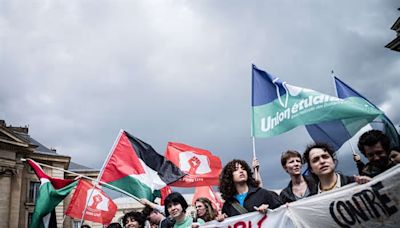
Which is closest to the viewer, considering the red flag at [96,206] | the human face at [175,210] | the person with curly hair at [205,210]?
the human face at [175,210]

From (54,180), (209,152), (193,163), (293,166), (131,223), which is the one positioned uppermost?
(209,152)

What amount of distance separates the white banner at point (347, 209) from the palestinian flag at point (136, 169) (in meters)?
4.20

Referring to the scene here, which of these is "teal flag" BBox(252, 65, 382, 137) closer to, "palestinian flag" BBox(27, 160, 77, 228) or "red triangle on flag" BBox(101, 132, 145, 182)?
"red triangle on flag" BBox(101, 132, 145, 182)

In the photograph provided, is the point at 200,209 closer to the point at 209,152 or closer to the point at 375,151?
the point at 375,151

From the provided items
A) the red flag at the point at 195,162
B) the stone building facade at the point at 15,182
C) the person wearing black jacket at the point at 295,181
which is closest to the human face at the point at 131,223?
the person wearing black jacket at the point at 295,181

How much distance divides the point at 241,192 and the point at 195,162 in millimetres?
5916

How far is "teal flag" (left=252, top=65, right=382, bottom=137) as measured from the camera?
5.20m

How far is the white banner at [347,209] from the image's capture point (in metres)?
3.03

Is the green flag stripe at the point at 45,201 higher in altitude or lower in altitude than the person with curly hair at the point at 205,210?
higher

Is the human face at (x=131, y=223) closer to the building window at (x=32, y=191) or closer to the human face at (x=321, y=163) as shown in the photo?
the human face at (x=321, y=163)

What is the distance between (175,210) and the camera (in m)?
4.88

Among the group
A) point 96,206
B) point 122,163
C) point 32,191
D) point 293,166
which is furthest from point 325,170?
point 32,191

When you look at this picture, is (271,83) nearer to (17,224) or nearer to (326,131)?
(326,131)

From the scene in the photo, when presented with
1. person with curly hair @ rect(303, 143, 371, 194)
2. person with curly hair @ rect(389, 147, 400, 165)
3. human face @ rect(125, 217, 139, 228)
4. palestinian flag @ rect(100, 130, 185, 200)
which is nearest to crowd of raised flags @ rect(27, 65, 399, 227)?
palestinian flag @ rect(100, 130, 185, 200)
